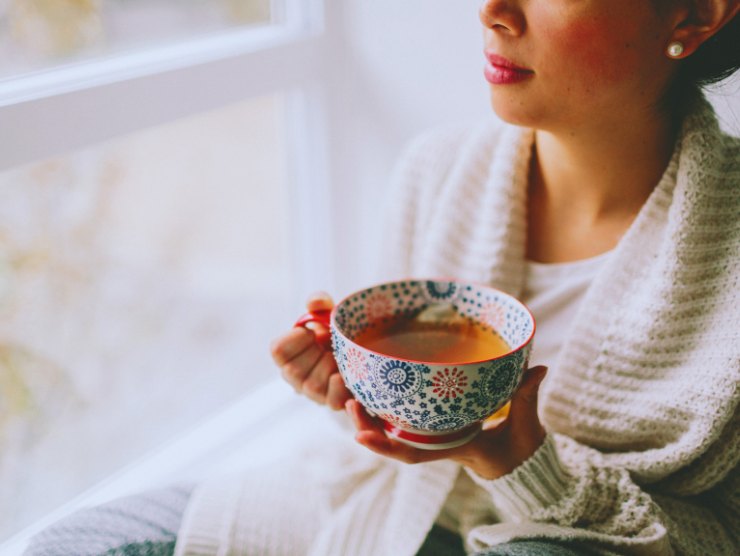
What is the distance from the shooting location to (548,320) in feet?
3.14

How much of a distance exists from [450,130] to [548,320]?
30cm

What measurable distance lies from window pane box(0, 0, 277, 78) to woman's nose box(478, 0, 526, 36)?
51 cm

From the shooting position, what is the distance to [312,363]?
840 millimetres

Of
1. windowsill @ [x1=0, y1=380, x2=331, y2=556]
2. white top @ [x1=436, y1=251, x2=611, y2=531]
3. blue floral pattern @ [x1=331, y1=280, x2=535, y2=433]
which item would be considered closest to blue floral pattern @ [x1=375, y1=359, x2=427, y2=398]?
blue floral pattern @ [x1=331, y1=280, x2=535, y2=433]

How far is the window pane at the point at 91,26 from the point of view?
3.02 feet

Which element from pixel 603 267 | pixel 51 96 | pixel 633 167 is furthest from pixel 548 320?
pixel 51 96

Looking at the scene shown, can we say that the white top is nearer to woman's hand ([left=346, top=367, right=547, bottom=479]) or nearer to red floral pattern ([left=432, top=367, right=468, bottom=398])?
woman's hand ([left=346, top=367, right=547, bottom=479])

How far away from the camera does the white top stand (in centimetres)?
94

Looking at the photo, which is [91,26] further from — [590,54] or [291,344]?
[590,54]

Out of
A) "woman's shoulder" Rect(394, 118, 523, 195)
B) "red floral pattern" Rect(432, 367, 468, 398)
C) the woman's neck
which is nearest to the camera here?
"red floral pattern" Rect(432, 367, 468, 398)

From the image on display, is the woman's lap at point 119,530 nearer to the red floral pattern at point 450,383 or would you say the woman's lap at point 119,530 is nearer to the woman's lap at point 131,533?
the woman's lap at point 131,533

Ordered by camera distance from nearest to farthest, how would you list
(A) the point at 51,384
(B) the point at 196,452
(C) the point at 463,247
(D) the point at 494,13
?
(D) the point at 494,13
(C) the point at 463,247
(A) the point at 51,384
(B) the point at 196,452

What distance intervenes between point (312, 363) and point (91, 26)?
0.53 m

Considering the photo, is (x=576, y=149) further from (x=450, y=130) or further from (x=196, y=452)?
(x=196, y=452)
